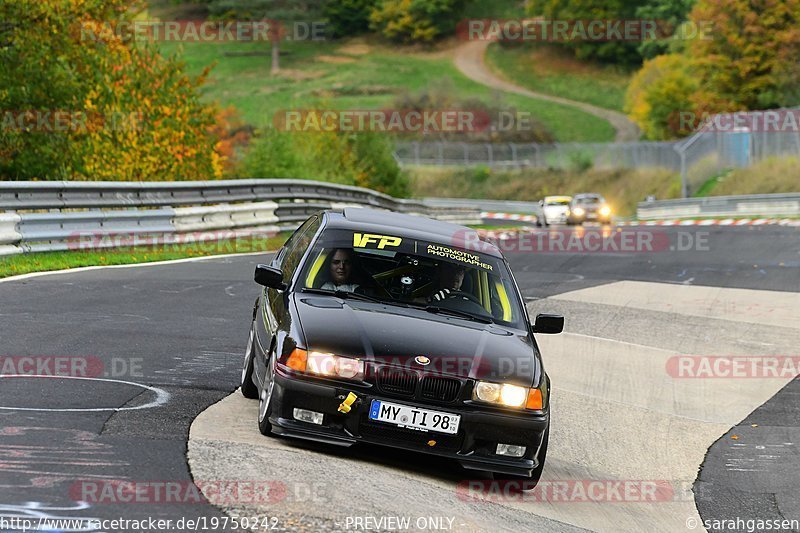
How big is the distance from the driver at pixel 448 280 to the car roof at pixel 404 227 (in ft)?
0.90

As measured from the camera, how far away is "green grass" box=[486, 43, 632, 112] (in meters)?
121

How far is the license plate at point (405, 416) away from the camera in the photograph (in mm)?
7664

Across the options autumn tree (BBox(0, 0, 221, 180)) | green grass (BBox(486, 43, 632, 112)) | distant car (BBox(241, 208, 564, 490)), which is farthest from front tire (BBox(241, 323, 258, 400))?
green grass (BBox(486, 43, 632, 112))

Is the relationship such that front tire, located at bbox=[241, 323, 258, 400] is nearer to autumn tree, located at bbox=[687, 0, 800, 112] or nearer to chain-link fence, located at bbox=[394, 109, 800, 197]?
chain-link fence, located at bbox=[394, 109, 800, 197]

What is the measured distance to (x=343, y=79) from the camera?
123 meters

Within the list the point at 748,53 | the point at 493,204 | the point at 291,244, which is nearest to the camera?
the point at 291,244

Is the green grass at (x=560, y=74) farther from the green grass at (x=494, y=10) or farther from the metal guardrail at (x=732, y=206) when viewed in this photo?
the metal guardrail at (x=732, y=206)

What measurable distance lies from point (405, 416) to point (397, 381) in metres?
0.21

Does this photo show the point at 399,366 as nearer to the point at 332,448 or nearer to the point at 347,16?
Result: the point at 332,448

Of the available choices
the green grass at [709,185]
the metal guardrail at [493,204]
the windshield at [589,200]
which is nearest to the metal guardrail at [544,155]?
the metal guardrail at [493,204]

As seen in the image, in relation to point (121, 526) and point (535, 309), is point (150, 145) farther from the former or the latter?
point (121, 526)

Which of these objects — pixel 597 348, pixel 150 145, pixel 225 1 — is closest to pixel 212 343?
pixel 597 348

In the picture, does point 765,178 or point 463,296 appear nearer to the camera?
point 463,296

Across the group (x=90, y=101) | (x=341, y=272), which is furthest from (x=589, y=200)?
(x=341, y=272)
